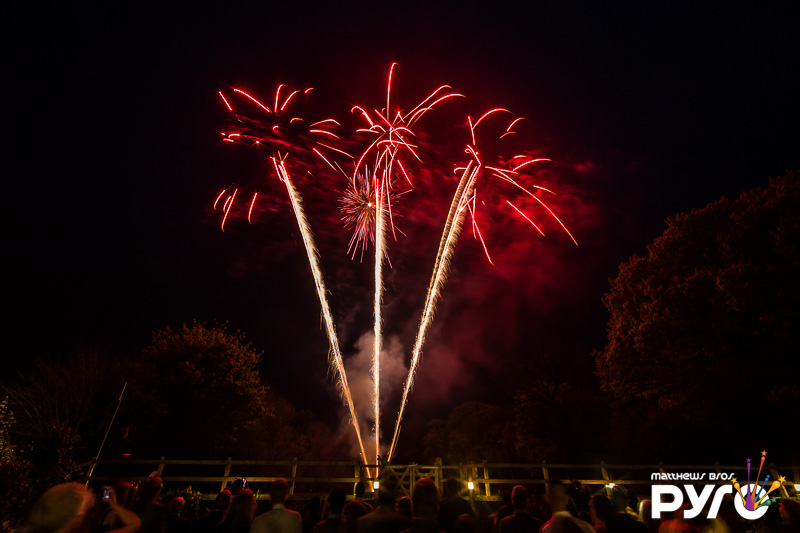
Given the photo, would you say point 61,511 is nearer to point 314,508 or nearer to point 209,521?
point 209,521

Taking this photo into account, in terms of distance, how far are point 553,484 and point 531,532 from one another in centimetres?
66

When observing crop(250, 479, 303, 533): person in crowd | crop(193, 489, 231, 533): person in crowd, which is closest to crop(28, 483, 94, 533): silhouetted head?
crop(250, 479, 303, 533): person in crowd

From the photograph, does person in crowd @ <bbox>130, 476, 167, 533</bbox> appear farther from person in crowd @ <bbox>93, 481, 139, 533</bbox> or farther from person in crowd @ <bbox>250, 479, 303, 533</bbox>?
person in crowd @ <bbox>250, 479, 303, 533</bbox>

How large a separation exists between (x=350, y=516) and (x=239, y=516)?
4.44ft

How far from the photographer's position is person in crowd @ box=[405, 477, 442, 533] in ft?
14.7

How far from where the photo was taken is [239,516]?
5.57m

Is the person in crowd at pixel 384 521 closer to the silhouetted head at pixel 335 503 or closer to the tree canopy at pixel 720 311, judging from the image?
the silhouetted head at pixel 335 503

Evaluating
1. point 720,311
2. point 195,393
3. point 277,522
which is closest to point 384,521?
point 277,522

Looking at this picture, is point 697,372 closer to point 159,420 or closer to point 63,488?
point 63,488

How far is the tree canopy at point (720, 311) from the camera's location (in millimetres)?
16781

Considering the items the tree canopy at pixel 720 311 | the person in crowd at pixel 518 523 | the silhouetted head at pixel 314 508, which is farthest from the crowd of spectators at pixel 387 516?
the tree canopy at pixel 720 311

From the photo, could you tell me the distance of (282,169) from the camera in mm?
17922

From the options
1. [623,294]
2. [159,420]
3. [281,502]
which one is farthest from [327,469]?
[281,502]

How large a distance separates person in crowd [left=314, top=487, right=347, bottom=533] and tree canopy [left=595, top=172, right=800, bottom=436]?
16.3 metres
